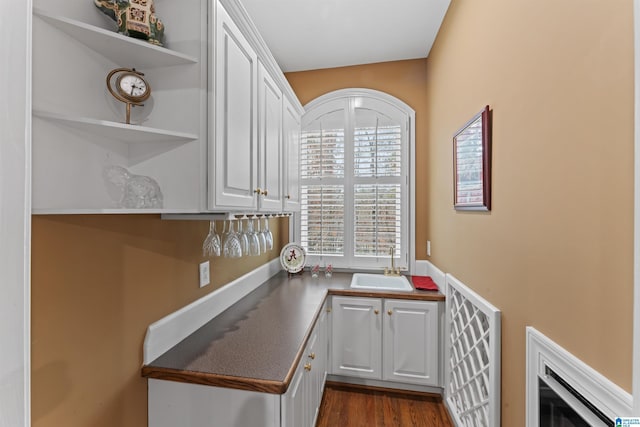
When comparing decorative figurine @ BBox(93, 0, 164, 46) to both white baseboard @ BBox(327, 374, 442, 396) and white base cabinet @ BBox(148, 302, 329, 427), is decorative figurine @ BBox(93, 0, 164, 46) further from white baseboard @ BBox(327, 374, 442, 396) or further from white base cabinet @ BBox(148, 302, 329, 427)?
white baseboard @ BBox(327, 374, 442, 396)

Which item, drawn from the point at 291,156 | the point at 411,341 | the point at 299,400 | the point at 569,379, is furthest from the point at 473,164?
the point at 299,400

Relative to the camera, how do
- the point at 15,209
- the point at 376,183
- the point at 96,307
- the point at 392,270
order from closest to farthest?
the point at 15,209 < the point at 96,307 < the point at 392,270 < the point at 376,183

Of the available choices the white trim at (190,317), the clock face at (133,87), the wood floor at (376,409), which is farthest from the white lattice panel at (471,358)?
the clock face at (133,87)

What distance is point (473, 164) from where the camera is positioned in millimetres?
1532

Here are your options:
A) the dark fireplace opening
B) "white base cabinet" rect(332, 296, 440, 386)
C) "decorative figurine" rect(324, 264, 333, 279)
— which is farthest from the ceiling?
the dark fireplace opening

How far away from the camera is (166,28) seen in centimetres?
108

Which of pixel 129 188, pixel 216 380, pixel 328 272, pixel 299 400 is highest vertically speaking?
pixel 129 188

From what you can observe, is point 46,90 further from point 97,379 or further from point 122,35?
point 97,379

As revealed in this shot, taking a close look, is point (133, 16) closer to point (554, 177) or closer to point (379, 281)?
point (554, 177)

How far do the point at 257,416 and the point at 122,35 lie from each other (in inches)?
54.7

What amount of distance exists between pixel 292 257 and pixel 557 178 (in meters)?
2.14

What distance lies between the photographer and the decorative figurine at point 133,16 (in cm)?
92

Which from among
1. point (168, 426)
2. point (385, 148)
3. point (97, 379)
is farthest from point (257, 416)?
point (385, 148)

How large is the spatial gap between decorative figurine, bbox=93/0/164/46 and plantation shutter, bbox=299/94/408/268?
76.5 inches
